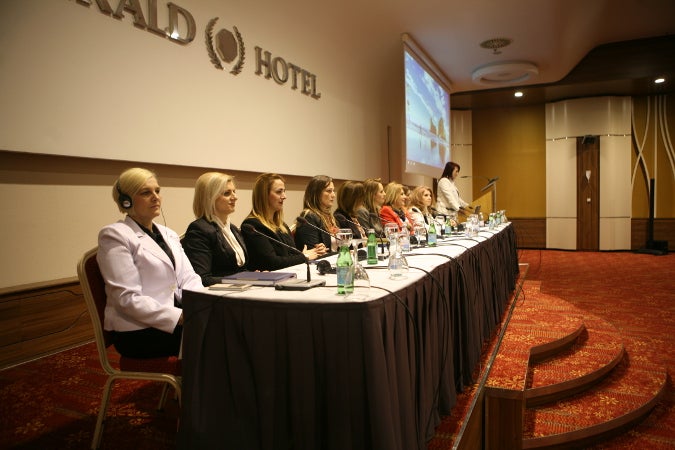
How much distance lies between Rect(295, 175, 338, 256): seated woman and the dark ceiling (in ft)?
21.3

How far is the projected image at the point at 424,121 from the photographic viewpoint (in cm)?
632

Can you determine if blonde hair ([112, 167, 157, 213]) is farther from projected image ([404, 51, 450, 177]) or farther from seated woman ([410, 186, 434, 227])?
projected image ([404, 51, 450, 177])

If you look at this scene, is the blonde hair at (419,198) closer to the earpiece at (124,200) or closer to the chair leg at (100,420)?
the earpiece at (124,200)

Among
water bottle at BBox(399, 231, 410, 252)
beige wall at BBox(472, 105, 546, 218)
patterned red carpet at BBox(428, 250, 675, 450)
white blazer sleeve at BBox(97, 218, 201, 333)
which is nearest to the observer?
white blazer sleeve at BBox(97, 218, 201, 333)

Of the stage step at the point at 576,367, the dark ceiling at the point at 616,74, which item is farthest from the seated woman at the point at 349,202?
the dark ceiling at the point at 616,74

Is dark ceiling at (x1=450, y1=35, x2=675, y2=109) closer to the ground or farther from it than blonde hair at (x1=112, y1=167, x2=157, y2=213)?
farther from it

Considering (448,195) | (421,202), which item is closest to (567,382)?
(421,202)

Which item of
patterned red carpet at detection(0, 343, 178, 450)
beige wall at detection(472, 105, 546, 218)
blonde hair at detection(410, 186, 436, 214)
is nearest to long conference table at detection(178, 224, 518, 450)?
patterned red carpet at detection(0, 343, 178, 450)

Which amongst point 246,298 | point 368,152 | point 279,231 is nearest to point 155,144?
point 279,231

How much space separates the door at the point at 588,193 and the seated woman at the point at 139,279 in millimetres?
8727

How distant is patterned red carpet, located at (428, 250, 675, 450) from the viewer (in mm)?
2109

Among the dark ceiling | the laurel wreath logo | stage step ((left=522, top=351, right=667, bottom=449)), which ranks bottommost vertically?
stage step ((left=522, top=351, right=667, bottom=449))

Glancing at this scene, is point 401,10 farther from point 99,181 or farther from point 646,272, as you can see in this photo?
point 646,272

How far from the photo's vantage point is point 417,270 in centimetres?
178
